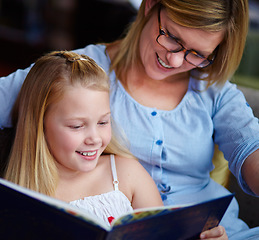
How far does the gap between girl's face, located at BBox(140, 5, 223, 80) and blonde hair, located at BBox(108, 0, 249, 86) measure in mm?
27

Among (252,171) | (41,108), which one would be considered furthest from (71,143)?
(252,171)

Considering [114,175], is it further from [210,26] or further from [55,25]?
[55,25]

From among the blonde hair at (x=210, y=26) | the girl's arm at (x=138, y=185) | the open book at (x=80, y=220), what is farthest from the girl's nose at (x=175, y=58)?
the open book at (x=80, y=220)

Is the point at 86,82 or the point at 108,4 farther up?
the point at 86,82

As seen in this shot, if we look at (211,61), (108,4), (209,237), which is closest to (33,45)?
(108,4)

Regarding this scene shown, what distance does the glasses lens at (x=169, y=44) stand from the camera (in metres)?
1.39

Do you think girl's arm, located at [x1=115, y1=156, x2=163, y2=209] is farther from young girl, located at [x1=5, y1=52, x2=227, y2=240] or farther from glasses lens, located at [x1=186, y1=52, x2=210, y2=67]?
glasses lens, located at [x1=186, y1=52, x2=210, y2=67]

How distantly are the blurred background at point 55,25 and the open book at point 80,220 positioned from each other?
3.83 meters

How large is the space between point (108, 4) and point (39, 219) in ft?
14.4

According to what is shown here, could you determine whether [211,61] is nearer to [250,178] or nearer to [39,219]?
[250,178]

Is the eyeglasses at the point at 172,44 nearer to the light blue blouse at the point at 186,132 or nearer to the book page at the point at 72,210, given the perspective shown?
the light blue blouse at the point at 186,132

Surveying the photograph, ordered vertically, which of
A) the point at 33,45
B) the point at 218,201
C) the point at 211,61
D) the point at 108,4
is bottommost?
the point at 33,45

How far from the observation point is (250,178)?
4.34ft

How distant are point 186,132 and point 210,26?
391 millimetres
